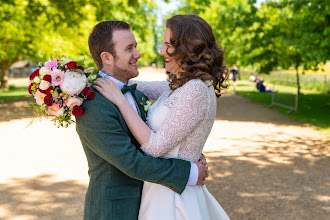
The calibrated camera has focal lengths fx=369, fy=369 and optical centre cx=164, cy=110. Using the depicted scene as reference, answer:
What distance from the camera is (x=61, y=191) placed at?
5.70 metres

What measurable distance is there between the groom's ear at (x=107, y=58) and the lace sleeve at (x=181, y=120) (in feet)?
1.69

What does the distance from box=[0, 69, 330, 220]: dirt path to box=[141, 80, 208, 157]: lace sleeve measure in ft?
9.68

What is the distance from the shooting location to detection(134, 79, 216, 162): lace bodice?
226cm

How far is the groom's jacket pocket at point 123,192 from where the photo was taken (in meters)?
2.31

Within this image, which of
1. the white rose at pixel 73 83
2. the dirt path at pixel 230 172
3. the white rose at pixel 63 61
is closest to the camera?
the white rose at pixel 73 83

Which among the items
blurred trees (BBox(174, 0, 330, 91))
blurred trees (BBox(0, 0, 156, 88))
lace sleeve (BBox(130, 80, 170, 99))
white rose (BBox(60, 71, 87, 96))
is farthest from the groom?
blurred trees (BBox(174, 0, 330, 91))

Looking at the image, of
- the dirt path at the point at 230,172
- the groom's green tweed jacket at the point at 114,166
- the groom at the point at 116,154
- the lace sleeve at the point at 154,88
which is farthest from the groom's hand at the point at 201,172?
the dirt path at the point at 230,172

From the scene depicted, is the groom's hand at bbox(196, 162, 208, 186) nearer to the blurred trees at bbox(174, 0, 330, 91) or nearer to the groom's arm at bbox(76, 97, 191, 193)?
the groom's arm at bbox(76, 97, 191, 193)

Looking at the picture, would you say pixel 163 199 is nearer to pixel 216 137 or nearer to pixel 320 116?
pixel 216 137

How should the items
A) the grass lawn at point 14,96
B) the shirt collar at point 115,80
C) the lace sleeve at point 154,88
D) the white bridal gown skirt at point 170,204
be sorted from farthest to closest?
the grass lawn at point 14,96, the lace sleeve at point 154,88, the shirt collar at point 115,80, the white bridal gown skirt at point 170,204

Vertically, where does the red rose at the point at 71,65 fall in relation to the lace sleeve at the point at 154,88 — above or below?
above

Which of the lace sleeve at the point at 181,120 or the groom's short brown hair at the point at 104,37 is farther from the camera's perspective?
the groom's short brown hair at the point at 104,37

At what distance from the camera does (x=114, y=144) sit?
7.02 ft

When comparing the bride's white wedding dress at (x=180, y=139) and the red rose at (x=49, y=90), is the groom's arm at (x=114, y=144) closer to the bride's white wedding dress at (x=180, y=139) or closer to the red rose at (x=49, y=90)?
Answer: the bride's white wedding dress at (x=180, y=139)
